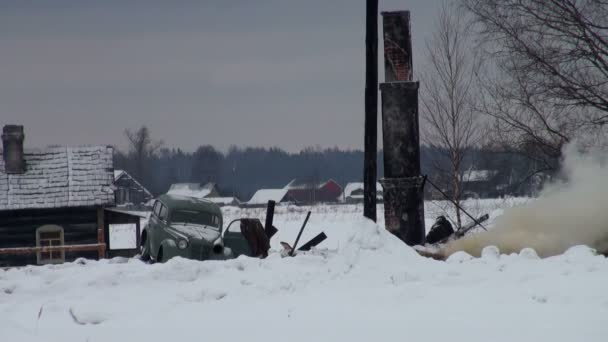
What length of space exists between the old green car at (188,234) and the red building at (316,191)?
3628 inches

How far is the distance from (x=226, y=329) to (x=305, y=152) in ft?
541

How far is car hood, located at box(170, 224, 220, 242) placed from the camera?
607 inches

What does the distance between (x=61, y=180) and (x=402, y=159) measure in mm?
14984

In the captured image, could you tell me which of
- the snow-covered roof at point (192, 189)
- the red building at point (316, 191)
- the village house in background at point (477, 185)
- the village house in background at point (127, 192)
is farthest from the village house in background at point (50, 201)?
the red building at point (316, 191)

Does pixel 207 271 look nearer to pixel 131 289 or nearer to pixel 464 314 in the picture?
pixel 131 289

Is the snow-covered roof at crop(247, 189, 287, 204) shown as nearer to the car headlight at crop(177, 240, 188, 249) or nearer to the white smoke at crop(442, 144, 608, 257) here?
the car headlight at crop(177, 240, 188, 249)

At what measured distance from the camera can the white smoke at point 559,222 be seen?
455 inches

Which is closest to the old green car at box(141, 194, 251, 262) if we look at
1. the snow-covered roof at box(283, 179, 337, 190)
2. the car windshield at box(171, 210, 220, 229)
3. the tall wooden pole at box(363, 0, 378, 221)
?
the car windshield at box(171, 210, 220, 229)

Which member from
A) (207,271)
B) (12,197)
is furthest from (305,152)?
(207,271)

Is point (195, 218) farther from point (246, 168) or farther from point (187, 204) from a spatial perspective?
point (246, 168)

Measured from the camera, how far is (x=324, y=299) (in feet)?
24.5

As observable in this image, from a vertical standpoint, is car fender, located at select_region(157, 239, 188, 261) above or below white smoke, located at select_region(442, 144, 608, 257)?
below

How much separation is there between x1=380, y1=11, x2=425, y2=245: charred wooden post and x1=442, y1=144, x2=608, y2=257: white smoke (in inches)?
35.7

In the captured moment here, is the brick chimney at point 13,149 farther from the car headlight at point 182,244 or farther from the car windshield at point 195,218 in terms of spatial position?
the car headlight at point 182,244
